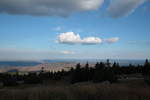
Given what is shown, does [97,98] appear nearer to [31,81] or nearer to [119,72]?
[31,81]

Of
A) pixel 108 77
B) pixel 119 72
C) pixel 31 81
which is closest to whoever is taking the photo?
pixel 108 77

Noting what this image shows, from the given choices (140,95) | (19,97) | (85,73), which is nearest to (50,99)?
(19,97)

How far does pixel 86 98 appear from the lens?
8.05m

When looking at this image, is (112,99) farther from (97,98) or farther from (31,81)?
(31,81)

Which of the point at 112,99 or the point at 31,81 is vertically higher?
the point at 112,99

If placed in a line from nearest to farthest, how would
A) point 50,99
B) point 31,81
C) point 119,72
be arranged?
point 50,99 < point 31,81 < point 119,72

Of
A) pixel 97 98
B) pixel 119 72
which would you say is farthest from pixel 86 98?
pixel 119 72

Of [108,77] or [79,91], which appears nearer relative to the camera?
[79,91]

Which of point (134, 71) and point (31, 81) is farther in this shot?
point (134, 71)

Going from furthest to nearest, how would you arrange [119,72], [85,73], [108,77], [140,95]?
[119,72], [85,73], [108,77], [140,95]

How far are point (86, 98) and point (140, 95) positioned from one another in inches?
88.8

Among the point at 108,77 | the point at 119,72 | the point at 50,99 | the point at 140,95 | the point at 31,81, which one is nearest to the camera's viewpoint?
the point at 50,99

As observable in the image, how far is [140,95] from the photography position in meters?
8.48

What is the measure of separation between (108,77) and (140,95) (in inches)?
671
